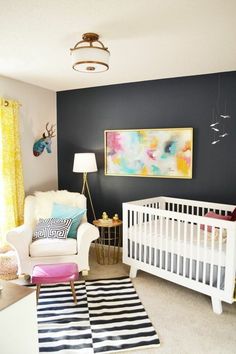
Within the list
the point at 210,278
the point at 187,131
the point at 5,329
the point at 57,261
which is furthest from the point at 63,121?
the point at 5,329

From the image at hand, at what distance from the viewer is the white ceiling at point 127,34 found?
184 cm

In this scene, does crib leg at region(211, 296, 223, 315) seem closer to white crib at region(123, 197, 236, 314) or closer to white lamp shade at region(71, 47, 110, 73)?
white crib at region(123, 197, 236, 314)

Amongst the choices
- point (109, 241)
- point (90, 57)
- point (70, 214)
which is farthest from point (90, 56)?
point (109, 241)

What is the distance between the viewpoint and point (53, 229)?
3289 millimetres

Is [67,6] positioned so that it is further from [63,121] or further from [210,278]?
[63,121]

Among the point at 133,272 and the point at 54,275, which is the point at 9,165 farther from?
the point at 133,272

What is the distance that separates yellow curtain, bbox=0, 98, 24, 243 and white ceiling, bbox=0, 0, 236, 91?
0.50 m

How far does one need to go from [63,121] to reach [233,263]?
3282 millimetres

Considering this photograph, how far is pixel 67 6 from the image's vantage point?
183 cm

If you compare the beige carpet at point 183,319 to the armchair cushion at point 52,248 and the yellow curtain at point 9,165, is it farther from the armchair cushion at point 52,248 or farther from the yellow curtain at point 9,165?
the yellow curtain at point 9,165

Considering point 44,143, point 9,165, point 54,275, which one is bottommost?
point 54,275

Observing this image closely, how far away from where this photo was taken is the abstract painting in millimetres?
3615

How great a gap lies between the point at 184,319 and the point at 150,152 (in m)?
2.10

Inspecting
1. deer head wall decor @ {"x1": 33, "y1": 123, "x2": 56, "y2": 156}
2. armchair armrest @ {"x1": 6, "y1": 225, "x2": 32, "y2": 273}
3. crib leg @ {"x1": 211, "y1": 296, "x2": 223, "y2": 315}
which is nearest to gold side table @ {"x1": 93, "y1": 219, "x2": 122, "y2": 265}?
armchair armrest @ {"x1": 6, "y1": 225, "x2": 32, "y2": 273}
